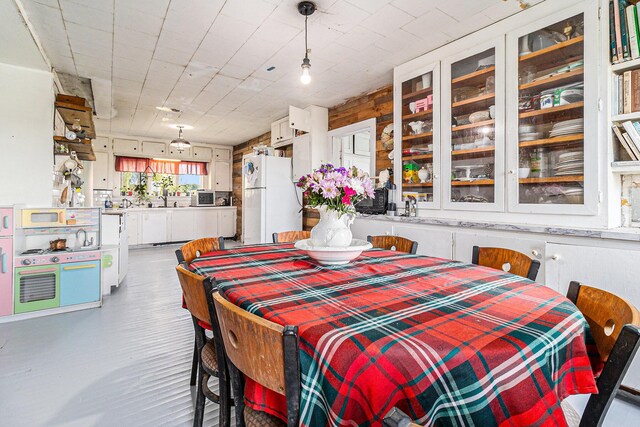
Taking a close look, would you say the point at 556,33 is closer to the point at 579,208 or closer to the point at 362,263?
the point at 579,208

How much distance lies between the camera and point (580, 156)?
2.09 meters

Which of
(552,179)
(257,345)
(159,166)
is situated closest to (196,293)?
(257,345)

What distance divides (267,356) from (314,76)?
11.5ft

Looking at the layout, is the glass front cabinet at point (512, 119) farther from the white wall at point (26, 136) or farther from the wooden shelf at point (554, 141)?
the white wall at point (26, 136)

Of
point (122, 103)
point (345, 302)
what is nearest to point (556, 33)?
point (345, 302)

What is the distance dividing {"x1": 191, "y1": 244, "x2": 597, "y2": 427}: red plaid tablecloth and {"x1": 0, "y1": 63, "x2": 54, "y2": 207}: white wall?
3286 millimetres

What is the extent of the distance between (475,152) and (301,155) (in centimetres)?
276

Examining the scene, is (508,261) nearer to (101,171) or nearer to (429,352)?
(429,352)

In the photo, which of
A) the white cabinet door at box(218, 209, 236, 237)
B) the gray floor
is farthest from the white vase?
the white cabinet door at box(218, 209, 236, 237)

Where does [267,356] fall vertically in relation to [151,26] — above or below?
below

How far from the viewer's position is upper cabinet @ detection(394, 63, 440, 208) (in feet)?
9.73

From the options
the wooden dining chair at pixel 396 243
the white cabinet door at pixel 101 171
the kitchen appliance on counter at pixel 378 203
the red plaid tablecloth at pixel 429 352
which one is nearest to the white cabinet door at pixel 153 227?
the white cabinet door at pixel 101 171

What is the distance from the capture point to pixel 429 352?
69 cm

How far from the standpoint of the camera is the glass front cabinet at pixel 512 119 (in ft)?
6.81
